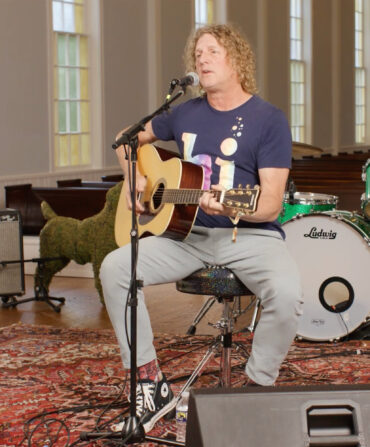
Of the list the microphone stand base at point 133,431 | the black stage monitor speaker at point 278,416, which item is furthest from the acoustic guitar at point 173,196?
the black stage monitor speaker at point 278,416

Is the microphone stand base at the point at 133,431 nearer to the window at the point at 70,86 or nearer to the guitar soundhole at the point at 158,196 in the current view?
the guitar soundhole at the point at 158,196

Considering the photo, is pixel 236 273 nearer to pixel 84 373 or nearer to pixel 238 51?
pixel 238 51

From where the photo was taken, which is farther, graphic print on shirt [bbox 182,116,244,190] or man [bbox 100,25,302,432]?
graphic print on shirt [bbox 182,116,244,190]

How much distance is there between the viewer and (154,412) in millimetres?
3525

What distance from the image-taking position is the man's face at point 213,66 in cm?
361

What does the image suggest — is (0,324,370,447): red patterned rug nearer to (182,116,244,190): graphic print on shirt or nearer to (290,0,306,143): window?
(182,116,244,190): graphic print on shirt

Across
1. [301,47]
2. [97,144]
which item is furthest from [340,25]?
[97,144]

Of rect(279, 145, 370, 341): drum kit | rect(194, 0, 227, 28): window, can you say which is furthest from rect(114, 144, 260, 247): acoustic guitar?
rect(194, 0, 227, 28): window

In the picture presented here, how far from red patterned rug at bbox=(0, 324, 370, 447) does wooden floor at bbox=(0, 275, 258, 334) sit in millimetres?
294

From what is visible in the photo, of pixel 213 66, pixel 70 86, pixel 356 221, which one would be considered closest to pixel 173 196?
pixel 213 66

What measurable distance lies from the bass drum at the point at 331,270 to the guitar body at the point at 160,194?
148 centimetres

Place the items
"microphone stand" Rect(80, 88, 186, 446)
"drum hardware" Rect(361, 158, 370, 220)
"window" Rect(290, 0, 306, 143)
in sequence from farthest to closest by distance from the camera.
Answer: "window" Rect(290, 0, 306, 143)
"drum hardware" Rect(361, 158, 370, 220)
"microphone stand" Rect(80, 88, 186, 446)

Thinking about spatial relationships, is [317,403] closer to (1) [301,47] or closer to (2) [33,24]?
(2) [33,24]

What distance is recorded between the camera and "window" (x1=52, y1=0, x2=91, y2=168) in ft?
33.0
